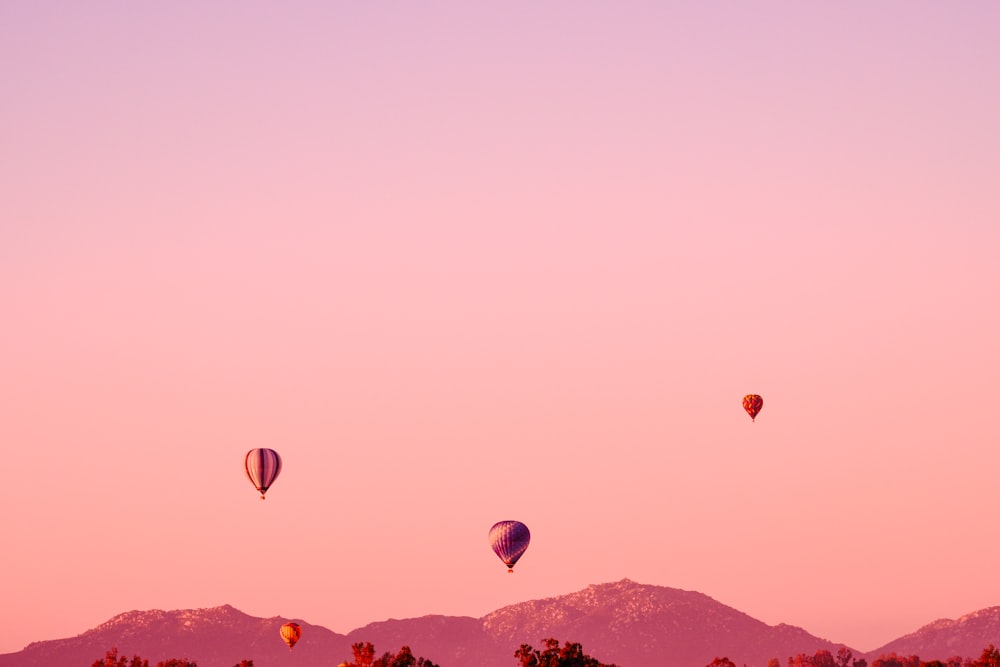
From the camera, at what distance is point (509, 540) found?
483 ft

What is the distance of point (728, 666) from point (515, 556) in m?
25.1

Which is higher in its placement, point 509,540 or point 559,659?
point 509,540

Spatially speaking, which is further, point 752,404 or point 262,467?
point 752,404

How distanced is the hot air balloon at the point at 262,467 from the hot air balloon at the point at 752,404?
53.8 meters

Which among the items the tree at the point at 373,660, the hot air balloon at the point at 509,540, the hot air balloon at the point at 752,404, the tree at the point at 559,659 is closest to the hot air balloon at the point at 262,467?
the tree at the point at 373,660

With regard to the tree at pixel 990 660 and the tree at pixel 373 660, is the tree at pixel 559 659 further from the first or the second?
the tree at pixel 990 660

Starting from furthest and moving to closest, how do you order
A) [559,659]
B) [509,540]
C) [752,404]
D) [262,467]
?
[752,404], [509,540], [262,467], [559,659]

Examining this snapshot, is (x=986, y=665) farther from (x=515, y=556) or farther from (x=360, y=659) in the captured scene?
(x=360, y=659)

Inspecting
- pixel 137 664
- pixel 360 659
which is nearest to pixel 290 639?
pixel 137 664

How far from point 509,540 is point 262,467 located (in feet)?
78.5

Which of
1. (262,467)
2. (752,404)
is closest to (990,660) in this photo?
(752,404)

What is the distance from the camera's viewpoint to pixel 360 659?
443ft

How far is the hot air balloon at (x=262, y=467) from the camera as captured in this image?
14200 cm

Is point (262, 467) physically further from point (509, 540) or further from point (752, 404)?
point (752, 404)
